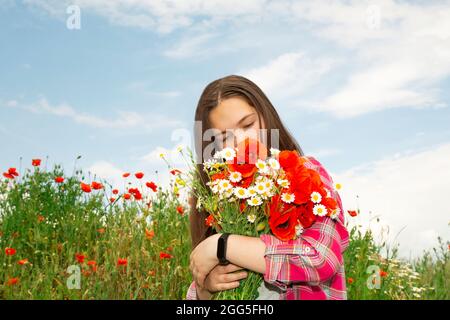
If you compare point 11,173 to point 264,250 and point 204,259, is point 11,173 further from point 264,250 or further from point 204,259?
point 264,250

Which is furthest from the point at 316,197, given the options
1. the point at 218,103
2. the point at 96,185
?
the point at 96,185

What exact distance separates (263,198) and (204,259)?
376 millimetres

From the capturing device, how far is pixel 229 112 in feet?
8.80

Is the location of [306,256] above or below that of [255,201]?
below

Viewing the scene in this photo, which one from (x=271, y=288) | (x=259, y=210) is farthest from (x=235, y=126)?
(x=271, y=288)

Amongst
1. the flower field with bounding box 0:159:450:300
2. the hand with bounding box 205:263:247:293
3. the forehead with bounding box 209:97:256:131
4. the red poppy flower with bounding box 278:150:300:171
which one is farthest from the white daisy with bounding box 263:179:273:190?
the flower field with bounding box 0:159:450:300

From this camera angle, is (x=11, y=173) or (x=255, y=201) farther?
(x=11, y=173)

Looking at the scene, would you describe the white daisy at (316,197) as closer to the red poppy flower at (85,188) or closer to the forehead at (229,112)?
the forehead at (229,112)

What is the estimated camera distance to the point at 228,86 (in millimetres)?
2838

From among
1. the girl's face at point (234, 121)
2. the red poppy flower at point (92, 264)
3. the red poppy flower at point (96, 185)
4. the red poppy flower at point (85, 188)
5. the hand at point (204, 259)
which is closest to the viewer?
the hand at point (204, 259)

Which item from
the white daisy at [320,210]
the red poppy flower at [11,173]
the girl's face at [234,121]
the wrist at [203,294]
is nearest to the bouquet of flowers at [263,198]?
the white daisy at [320,210]

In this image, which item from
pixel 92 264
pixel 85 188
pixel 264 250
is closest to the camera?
pixel 264 250

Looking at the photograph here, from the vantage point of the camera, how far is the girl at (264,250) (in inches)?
80.7
